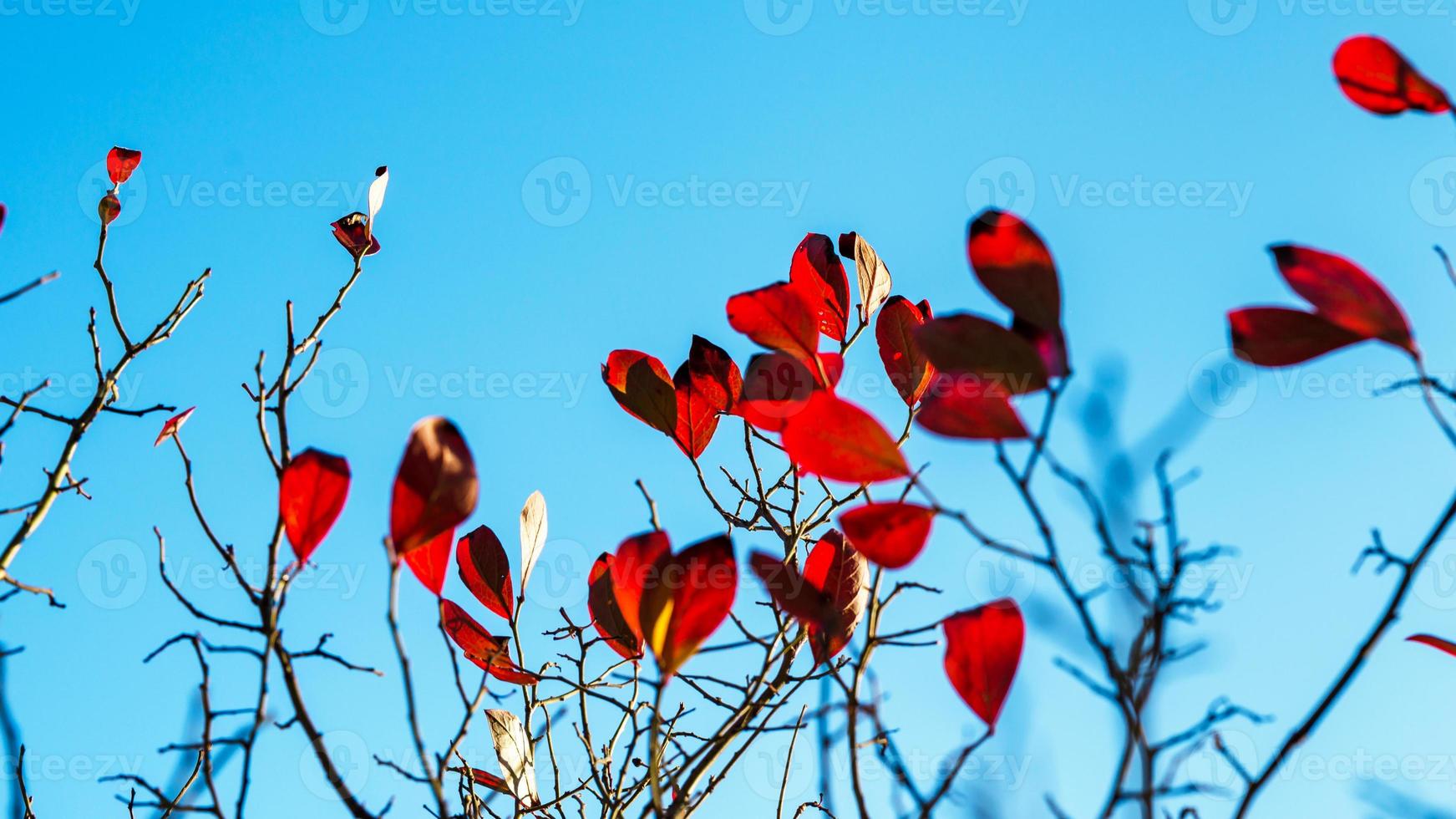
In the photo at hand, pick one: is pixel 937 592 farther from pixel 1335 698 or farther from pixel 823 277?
pixel 1335 698

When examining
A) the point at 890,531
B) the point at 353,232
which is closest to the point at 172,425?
the point at 353,232

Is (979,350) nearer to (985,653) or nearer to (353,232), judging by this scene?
(985,653)

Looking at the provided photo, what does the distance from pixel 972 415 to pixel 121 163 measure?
A: 1229 millimetres

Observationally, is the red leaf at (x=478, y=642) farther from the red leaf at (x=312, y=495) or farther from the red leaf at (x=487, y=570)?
the red leaf at (x=312, y=495)

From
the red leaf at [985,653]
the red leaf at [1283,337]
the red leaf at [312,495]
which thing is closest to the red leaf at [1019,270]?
the red leaf at [1283,337]

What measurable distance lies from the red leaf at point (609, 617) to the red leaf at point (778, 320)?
0.36m

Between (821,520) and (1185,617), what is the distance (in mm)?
578

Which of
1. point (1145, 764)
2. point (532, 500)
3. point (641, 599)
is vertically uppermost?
point (532, 500)

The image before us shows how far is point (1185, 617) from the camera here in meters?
0.66

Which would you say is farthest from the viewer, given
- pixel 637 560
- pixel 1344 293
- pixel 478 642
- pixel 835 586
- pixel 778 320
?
pixel 478 642

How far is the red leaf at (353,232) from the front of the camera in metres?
1.17

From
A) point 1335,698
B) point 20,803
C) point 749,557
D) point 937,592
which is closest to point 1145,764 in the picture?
point 1335,698

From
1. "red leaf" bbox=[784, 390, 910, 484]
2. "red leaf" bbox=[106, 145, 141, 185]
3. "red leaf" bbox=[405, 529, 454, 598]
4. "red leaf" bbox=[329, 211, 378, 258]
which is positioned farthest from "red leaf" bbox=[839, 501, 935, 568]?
"red leaf" bbox=[106, 145, 141, 185]

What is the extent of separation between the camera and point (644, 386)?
1068 millimetres
